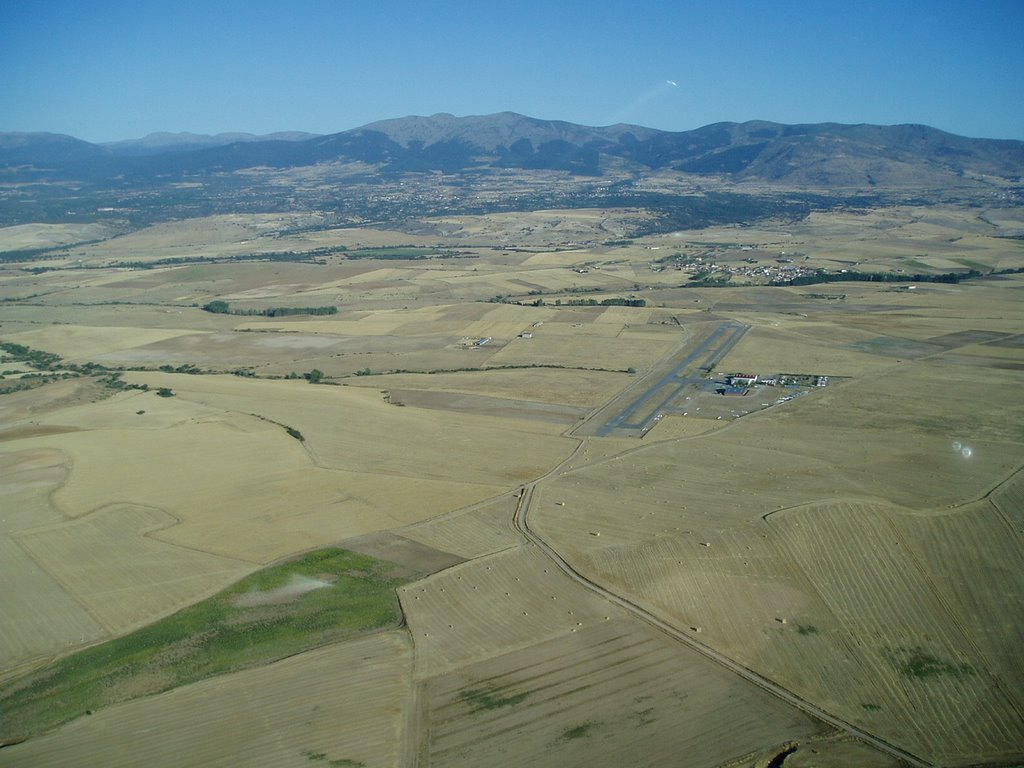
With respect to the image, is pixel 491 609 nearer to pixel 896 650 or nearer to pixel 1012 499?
pixel 896 650

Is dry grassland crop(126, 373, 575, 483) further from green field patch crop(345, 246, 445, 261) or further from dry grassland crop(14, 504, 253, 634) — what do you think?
→ green field patch crop(345, 246, 445, 261)

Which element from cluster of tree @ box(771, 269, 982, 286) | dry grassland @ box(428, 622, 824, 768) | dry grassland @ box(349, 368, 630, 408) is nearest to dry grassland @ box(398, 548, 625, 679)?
dry grassland @ box(428, 622, 824, 768)

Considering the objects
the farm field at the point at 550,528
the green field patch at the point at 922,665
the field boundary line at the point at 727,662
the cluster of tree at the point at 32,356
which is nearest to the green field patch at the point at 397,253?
the farm field at the point at 550,528

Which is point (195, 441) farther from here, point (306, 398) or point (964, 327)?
point (964, 327)

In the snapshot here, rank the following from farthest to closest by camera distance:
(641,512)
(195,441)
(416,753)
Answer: (195,441), (641,512), (416,753)

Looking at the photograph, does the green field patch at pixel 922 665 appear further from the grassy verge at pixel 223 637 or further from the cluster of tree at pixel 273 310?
the cluster of tree at pixel 273 310

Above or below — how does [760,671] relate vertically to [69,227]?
below

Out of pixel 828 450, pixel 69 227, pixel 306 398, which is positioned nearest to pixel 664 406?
pixel 828 450
